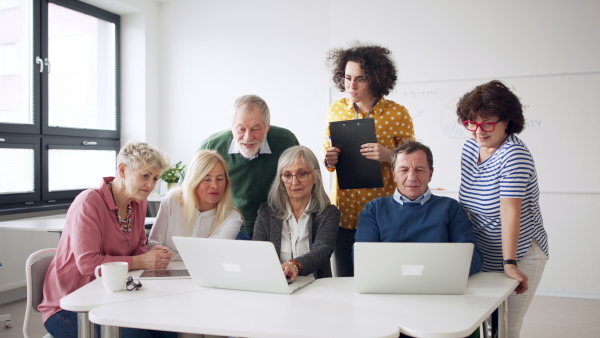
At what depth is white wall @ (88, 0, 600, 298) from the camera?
4.16m

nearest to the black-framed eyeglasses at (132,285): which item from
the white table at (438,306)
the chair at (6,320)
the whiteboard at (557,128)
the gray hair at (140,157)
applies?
the gray hair at (140,157)

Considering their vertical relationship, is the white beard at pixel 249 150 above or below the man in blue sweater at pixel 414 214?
above

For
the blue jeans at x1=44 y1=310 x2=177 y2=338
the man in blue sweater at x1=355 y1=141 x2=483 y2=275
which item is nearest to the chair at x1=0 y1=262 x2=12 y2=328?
the blue jeans at x1=44 y1=310 x2=177 y2=338

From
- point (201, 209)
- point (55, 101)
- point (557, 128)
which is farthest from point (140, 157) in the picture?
point (557, 128)

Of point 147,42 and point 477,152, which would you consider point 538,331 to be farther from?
point 147,42

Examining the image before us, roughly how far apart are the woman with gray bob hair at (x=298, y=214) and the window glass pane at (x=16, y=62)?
3.21m

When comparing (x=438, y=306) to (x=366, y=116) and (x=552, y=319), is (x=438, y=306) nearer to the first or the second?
(x=366, y=116)

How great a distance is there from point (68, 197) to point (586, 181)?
4.56m

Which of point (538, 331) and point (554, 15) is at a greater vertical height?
point (554, 15)

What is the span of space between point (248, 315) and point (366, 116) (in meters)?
1.25

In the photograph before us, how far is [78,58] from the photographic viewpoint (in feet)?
17.0

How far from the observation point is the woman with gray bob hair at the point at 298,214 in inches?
85.9

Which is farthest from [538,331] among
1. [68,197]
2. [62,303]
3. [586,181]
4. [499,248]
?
[68,197]

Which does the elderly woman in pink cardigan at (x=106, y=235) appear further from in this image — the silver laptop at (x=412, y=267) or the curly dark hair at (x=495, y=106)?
the curly dark hair at (x=495, y=106)
